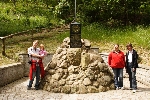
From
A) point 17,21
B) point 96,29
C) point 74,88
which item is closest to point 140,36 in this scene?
point 96,29

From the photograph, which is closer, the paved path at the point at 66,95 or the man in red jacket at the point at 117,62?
the paved path at the point at 66,95

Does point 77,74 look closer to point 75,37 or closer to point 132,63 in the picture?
point 75,37

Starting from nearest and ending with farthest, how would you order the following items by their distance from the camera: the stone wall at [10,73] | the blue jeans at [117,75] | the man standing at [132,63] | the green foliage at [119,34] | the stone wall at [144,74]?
the man standing at [132,63] → the blue jeans at [117,75] → the stone wall at [10,73] → the stone wall at [144,74] → the green foliage at [119,34]

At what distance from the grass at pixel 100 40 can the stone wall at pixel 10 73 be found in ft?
3.35

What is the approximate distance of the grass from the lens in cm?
1776

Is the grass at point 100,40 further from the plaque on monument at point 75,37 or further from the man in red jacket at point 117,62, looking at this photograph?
the man in red jacket at point 117,62

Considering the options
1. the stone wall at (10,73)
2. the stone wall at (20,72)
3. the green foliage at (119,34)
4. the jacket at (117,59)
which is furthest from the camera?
the green foliage at (119,34)

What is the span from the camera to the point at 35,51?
12.3 metres

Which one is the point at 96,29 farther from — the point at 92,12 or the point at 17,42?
the point at 17,42

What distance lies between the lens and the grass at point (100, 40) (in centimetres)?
1776

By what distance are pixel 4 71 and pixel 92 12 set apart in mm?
14494

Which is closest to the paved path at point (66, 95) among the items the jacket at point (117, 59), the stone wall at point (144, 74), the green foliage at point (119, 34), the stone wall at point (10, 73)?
the stone wall at point (10, 73)

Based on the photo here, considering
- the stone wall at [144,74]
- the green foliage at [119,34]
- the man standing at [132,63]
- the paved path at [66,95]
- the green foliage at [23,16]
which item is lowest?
the paved path at [66,95]

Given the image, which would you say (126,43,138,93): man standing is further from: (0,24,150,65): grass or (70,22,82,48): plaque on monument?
(0,24,150,65): grass
